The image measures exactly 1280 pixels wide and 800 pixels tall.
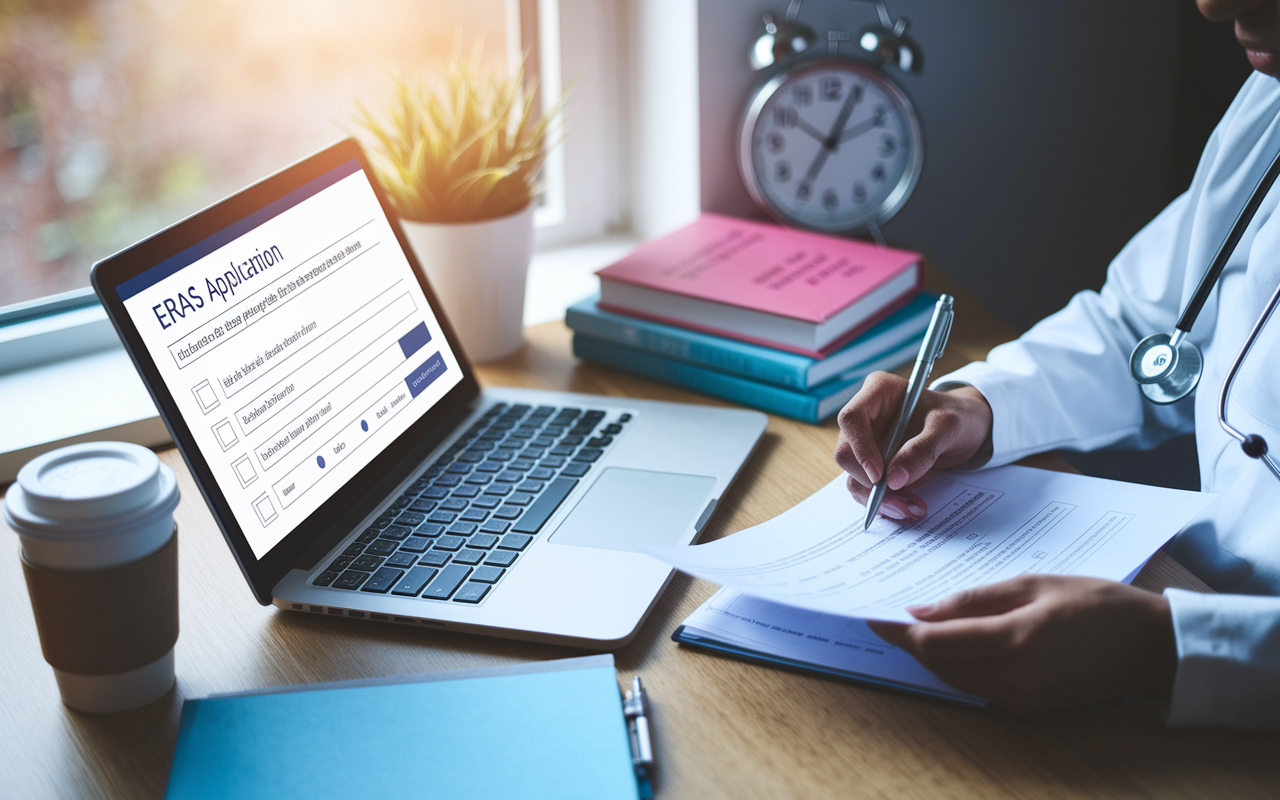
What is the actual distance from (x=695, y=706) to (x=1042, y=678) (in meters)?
0.22

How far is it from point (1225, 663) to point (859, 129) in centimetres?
98

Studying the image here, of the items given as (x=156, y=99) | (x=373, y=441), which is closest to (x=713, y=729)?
(x=373, y=441)

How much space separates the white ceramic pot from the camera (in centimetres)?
116

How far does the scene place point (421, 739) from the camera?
24.2 inches

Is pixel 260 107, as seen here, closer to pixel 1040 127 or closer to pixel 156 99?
pixel 156 99

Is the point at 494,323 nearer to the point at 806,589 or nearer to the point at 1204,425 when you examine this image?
the point at 806,589

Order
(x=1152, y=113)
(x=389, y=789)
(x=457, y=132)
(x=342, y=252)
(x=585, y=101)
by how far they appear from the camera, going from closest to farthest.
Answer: (x=389, y=789) → (x=342, y=252) → (x=457, y=132) → (x=585, y=101) → (x=1152, y=113)

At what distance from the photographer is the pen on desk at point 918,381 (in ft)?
2.68

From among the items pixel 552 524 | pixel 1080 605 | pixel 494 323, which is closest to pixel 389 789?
pixel 552 524

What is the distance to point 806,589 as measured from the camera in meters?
0.69

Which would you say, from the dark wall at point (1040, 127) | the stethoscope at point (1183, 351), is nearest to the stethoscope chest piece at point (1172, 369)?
the stethoscope at point (1183, 351)

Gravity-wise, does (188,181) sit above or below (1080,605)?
above

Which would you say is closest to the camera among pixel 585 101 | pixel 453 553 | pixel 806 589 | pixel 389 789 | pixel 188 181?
pixel 389 789

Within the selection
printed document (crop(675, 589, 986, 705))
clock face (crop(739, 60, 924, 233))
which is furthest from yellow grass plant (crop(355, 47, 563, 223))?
printed document (crop(675, 589, 986, 705))
